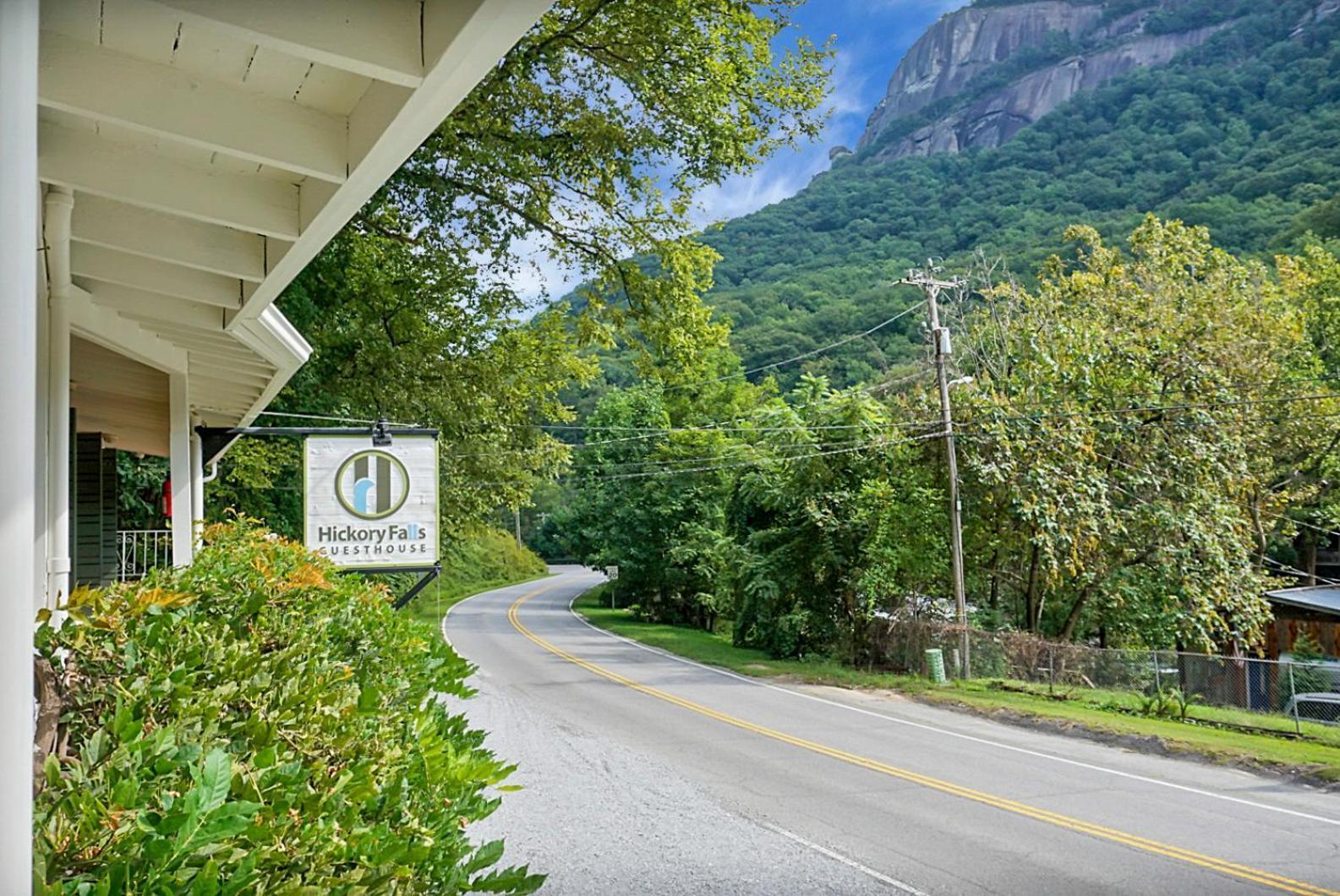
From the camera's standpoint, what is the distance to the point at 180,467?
7332mm

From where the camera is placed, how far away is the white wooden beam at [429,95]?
216 cm

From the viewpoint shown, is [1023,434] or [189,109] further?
[1023,434]

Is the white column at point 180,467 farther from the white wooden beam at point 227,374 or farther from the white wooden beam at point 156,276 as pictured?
the white wooden beam at point 156,276

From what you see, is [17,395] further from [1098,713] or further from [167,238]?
[1098,713]

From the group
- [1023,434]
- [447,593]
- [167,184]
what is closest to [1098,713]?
[1023,434]

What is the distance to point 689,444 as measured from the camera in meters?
41.5

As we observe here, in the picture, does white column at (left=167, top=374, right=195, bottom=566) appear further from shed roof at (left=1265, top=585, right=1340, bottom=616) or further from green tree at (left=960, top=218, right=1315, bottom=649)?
shed roof at (left=1265, top=585, right=1340, bottom=616)

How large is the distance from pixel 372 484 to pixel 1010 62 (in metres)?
106

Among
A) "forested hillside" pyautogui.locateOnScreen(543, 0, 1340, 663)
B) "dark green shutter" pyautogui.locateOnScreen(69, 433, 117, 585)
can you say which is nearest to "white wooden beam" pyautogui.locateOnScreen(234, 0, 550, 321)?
"dark green shutter" pyautogui.locateOnScreen(69, 433, 117, 585)

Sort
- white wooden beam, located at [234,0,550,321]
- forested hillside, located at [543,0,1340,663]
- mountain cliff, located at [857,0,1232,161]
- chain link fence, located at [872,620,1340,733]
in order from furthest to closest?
1. mountain cliff, located at [857,0,1232,161]
2. forested hillside, located at [543,0,1340,663]
3. chain link fence, located at [872,620,1340,733]
4. white wooden beam, located at [234,0,550,321]

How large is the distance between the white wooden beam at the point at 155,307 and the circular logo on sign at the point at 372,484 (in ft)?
9.24

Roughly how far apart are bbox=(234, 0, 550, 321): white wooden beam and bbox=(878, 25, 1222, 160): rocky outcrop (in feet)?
262

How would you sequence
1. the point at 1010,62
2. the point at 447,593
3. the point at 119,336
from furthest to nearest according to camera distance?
the point at 1010,62, the point at 447,593, the point at 119,336

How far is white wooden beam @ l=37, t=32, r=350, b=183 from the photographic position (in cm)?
281
